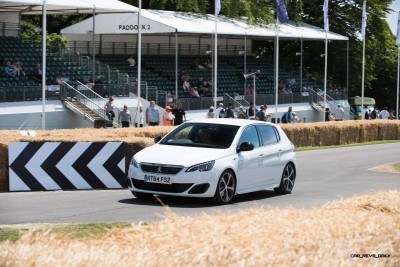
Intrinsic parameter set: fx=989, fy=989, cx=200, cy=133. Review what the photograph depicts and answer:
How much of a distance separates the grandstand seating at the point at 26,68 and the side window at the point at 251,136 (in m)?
19.3

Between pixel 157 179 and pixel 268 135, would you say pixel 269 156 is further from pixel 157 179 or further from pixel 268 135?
pixel 157 179

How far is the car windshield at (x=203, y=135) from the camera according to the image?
18.0m

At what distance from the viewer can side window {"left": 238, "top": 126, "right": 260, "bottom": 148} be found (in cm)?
1838

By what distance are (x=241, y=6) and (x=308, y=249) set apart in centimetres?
5235

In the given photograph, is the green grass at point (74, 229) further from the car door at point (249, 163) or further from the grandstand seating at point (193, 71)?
the grandstand seating at point (193, 71)

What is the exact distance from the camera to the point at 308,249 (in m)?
6.84

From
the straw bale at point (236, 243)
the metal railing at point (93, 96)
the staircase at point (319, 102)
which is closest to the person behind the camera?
the straw bale at point (236, 243)

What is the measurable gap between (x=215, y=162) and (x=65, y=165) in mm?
3771

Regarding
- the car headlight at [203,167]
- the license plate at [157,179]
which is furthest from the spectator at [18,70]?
the car headlight at [203,167]

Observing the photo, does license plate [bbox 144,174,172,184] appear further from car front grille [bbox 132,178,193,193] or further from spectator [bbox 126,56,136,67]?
spectator [bbox 126,56,136,67]

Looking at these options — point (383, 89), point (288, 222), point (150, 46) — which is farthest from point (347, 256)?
point (383, 89)

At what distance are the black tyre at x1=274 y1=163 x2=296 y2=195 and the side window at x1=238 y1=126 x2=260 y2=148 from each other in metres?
1.19

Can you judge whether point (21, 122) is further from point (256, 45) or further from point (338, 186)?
point (256, 45)

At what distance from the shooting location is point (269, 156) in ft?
61.8
